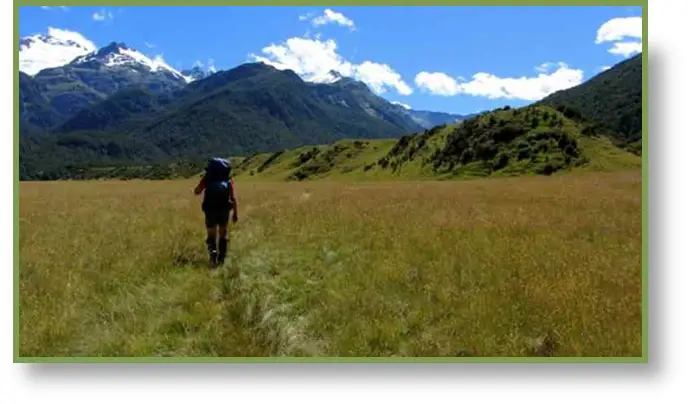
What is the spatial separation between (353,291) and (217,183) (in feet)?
11.5

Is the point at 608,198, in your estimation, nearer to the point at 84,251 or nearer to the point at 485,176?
the point at 84,251

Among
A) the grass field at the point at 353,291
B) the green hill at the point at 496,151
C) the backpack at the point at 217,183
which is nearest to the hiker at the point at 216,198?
the backpack at the point at 217,183

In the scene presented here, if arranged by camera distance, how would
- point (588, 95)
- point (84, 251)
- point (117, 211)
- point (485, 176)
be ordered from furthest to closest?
point (588, 95)
point (485, 176)
point (117, 211)
point (84, 251)

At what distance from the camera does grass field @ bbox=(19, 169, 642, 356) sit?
738 cm

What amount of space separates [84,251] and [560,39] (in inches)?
337

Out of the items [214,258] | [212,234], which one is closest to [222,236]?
[212,234]

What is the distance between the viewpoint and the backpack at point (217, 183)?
1069 cm

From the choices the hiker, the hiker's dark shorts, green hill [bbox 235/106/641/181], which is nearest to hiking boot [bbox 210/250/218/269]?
the hiker

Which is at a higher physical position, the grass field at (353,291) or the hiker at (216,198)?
the hiker at (216,198)

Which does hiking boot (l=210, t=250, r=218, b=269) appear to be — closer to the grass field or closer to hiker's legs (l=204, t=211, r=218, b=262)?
hiker's legs (l=204, t=211, r=218, b=262)

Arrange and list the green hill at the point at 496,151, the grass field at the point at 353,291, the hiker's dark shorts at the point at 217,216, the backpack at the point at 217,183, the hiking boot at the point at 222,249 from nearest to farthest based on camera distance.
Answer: the grass field at the point at 353,291, the backpack at the point at 217,183, the hiker's dark shorts at the point at 217,216, the hiking boot at the point at 222,249, the green hill at the point at 496,151

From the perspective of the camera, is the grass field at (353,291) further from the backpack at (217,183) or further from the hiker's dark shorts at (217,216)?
the backpack at (217,183)
